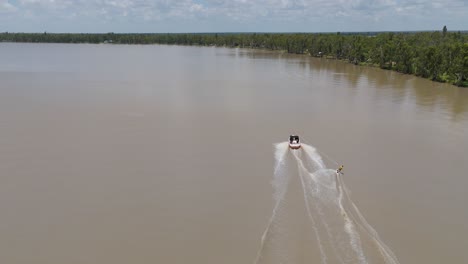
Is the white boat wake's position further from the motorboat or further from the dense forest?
the dense forest

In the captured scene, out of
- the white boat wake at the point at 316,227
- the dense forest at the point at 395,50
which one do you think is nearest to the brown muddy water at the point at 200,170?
the white boat wake at the point at 316,227

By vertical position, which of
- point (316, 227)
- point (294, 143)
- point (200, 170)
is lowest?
point (316, 227)

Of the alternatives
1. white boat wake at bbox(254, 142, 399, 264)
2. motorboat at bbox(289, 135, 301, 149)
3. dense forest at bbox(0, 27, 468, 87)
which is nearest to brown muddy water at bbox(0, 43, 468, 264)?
white boat wake at bbox(254, 142, 399, 264)

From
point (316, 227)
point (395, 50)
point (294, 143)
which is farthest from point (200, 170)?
point (395, 50)

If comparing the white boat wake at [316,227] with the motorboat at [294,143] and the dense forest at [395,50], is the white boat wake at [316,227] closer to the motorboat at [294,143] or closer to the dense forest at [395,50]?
the motorboat at [294,143]

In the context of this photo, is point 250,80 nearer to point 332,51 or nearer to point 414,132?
point 414,132

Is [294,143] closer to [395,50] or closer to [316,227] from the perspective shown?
[316,227]
